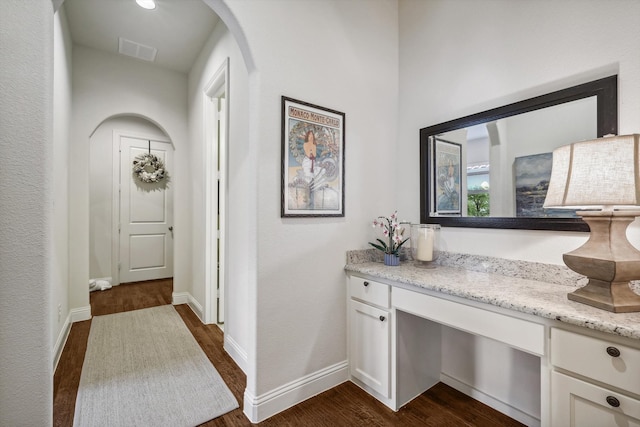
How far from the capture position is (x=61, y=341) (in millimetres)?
2582

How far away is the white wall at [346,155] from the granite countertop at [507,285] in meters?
0.30

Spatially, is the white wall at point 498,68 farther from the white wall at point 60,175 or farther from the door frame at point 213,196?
the white wall at point 60,175

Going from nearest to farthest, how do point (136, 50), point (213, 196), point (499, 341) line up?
point (499, 341)
point (213, 196)
point (136, 50)

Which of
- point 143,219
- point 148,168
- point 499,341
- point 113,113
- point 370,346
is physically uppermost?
point 113,113

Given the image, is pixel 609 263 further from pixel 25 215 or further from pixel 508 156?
pixel 25 215

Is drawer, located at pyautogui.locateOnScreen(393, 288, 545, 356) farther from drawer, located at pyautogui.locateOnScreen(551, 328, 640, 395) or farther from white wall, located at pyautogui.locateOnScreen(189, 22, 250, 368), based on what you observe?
white wall, located at pyautogui.locateOnScreen(189, 22, 250, 368)

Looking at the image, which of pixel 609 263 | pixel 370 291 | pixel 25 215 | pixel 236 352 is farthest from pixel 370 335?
pixel 25 215

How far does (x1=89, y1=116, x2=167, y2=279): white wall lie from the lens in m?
4.58

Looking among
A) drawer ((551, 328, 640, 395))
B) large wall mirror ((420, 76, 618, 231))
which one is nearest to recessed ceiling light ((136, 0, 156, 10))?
large wall mirror ((420, 76, 618, 231))

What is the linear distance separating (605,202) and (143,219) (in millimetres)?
5630

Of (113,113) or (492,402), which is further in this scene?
(113,113)

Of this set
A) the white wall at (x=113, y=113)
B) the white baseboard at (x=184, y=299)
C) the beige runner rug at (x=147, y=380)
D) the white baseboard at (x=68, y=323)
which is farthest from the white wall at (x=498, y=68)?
the white baseboard at (x=68, y=323)

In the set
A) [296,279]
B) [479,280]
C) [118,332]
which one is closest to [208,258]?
[118,332]

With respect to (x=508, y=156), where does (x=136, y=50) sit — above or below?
above
